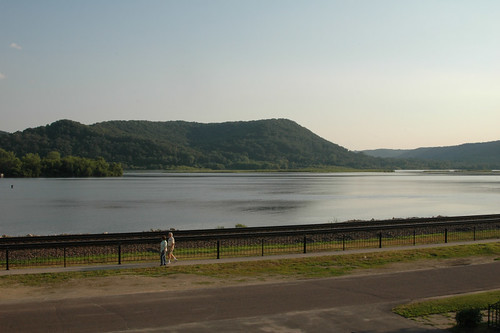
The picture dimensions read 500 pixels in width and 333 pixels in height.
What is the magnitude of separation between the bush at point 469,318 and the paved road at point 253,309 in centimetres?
86

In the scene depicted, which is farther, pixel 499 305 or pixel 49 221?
pixel 49 221

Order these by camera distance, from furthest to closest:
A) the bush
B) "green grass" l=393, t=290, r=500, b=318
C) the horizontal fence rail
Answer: the horizontal fence rail < "green grass" l=393, t=290, r=500, b=318 < the bush

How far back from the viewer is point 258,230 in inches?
1518

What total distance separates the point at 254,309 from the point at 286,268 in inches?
274

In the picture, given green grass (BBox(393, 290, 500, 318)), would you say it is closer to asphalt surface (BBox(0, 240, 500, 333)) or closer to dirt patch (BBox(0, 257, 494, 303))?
asphalt surface (BBox(0, 240, 500, 333))

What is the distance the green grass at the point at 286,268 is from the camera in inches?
756

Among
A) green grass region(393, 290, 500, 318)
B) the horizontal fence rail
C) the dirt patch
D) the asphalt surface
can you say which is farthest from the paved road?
the horizontal fence rail

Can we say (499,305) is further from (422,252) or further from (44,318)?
(422,252)

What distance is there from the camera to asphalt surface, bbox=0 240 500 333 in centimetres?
1287

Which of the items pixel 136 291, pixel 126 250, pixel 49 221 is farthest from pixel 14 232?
pixel 136 291

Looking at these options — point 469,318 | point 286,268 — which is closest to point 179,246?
point 286,268

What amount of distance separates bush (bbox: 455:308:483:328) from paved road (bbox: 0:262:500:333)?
2.82ft

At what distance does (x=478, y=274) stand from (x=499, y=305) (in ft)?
26.2

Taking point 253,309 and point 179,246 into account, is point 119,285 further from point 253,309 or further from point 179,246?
point 179,246
